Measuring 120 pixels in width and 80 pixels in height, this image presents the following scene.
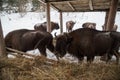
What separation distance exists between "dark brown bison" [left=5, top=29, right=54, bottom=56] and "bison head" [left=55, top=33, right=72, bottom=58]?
3.08ft

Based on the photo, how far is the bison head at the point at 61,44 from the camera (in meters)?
6.95

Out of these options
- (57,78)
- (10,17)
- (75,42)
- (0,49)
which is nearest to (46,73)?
(57,78)

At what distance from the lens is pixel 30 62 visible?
16.9ft

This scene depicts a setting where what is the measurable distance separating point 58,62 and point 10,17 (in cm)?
2025

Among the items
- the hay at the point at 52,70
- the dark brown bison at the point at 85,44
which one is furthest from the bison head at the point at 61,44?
the hay at the point at 52,70

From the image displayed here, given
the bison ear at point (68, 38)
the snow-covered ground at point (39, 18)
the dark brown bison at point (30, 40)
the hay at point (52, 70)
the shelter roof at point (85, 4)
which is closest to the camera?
the hay at point (52, 70)

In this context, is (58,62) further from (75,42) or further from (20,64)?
(75,42)

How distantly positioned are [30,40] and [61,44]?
150cm

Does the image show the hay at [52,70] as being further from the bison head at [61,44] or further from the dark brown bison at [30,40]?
the dark brown bison at [30,40]

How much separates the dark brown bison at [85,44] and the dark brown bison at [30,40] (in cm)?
95

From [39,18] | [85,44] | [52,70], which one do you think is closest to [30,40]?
[85,44]

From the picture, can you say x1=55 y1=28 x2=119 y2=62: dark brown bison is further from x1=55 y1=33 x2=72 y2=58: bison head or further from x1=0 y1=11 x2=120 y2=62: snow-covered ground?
x1=0 y1=11 x2=120 y2=62: snow-covered ground

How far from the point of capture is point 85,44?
282 inches

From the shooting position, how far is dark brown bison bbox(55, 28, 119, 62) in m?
6.98
